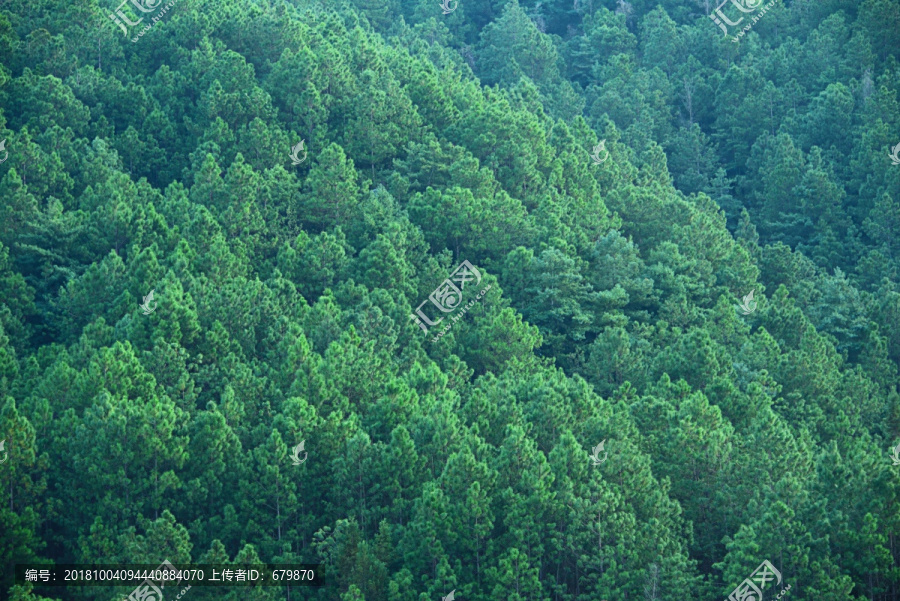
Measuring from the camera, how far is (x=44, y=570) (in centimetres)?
3194

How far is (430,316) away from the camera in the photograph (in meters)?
43.8

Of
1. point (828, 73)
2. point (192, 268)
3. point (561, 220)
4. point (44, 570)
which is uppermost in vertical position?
point (828, 73)

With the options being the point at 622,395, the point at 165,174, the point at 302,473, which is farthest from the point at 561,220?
the point at 302,473

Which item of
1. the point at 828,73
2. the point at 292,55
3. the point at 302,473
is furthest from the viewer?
the point at 828,73

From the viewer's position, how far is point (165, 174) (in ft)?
164

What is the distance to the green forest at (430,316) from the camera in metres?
33.6

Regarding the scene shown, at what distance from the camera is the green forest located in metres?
33.6

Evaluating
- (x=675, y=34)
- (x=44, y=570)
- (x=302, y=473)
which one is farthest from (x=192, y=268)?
(x=675, y=34)

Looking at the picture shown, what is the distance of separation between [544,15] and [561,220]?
113ft

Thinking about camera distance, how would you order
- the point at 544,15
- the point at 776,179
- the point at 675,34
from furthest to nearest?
the point at 544,15, the point at 675,34, the point at 776,179

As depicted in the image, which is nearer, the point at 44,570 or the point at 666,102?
the point at 44,570

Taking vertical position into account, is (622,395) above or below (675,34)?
below

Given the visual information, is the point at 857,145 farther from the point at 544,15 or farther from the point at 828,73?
the point at 544,15

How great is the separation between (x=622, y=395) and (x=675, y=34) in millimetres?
37430
